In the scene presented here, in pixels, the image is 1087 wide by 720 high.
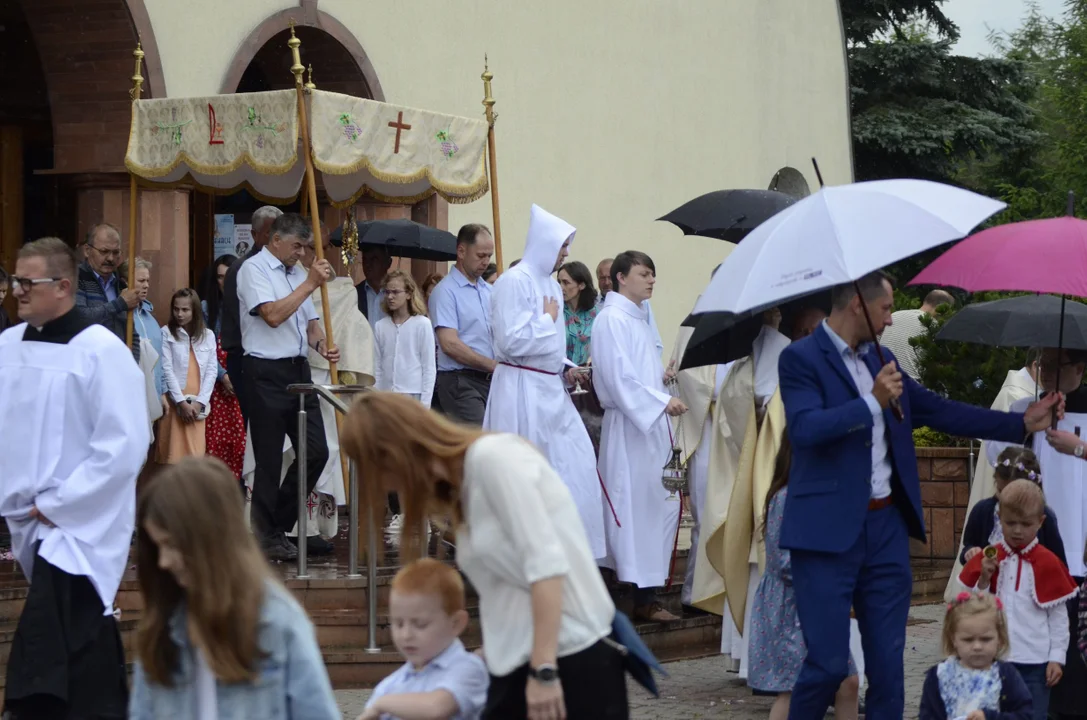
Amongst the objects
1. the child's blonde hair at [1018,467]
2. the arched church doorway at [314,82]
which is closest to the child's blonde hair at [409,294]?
the arched church doorway at [314,82]

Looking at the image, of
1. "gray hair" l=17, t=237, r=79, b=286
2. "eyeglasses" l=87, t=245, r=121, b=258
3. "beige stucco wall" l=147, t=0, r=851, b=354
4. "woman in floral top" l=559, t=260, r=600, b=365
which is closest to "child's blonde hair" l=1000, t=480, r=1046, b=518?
"gray hair" l=17, t=237, r=79, b=286

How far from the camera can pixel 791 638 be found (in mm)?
7309

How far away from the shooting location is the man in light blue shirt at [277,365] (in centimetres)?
951

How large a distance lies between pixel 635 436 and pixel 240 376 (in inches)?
88.2

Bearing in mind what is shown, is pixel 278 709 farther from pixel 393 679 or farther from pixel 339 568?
pixel 339 568

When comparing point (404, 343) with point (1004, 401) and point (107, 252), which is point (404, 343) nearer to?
point (107, 252)

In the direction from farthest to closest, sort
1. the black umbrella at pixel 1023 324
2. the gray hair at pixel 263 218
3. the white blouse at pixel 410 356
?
1. the white blouse at pixel 410 356
2. the gray hair at pixel 263 218
3. the black umbrella at pixel 1023 324

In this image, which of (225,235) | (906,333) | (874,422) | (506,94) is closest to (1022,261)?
(874,422)

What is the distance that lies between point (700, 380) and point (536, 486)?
5.67m

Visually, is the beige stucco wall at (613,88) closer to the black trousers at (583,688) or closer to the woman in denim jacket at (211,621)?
the black trousers at (583,688)

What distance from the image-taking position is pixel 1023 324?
321 inches

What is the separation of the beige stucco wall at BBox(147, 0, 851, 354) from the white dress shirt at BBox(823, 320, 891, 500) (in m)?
7.83

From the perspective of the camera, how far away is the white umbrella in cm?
558

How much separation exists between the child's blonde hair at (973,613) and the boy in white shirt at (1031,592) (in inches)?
24.6
